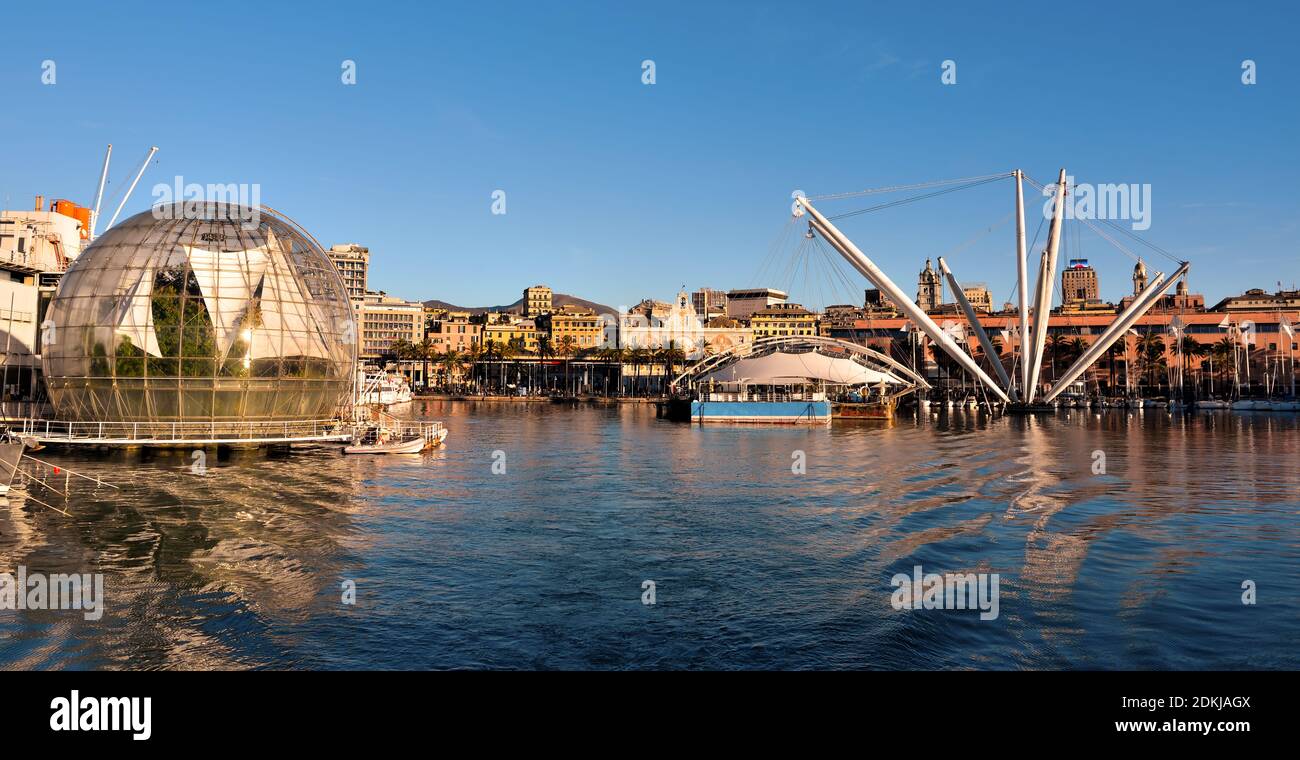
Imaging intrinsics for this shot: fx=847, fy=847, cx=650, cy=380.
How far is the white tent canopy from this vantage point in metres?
117

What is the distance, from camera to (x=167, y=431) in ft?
160

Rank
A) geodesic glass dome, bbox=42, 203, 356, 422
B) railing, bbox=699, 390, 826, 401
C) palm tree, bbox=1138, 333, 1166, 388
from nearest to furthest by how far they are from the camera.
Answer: geodesic glass dome, bbox=42, 203, 356, 422
railing, bbox=699, 390, 826, 401
palm tree, bbox=1138, 333, 1166, 388

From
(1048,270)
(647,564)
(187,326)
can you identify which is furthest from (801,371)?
(647,564)

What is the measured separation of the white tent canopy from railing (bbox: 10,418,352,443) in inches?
2908

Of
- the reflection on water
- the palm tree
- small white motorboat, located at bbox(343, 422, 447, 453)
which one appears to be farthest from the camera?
the palm tree

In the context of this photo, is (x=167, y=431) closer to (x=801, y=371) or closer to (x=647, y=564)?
(x=647, y=564)

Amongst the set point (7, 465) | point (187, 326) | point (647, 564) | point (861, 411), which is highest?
point (187, 326)

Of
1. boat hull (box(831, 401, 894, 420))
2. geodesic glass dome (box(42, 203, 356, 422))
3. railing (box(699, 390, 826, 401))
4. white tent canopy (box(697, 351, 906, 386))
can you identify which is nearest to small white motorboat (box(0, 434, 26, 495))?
geodesic glass dome (box(42, 203, 356, 422))

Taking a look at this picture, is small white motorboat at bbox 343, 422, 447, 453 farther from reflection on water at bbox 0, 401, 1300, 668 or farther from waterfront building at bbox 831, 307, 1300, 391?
waterfront building at bbox 831, 307, 1300, 391

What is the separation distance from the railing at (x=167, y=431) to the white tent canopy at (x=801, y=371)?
73.9 metres

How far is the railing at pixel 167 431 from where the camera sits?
1865 inches

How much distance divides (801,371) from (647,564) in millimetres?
97938
